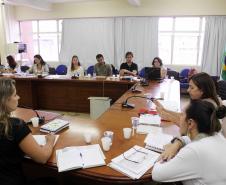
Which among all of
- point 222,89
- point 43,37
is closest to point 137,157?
point 222,89

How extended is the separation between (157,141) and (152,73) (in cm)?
307

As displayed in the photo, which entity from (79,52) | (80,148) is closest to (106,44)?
(79,52)

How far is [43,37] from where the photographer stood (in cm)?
783

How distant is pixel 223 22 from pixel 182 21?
1114mm

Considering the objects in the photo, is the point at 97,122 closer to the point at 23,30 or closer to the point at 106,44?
the point at 106,44

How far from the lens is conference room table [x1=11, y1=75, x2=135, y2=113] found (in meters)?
4.56

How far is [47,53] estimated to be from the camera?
7.99 metres

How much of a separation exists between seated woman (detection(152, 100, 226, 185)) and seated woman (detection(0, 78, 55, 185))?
0.75 metres

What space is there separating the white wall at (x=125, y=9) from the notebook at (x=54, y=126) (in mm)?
5313

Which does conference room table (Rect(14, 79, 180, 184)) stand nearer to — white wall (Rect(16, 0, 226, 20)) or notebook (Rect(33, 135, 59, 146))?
notebook (Rect(33, 135, 59, 146))

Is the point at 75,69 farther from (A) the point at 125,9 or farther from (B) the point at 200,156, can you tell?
(B) the point at 200,156

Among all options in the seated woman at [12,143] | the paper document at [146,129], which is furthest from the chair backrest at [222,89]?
the seated woman at [12,143]

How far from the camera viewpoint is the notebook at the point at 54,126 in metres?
1.89

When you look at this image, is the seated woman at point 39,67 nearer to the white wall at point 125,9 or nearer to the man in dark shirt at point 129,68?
the man in dark shirt at point 129,68
